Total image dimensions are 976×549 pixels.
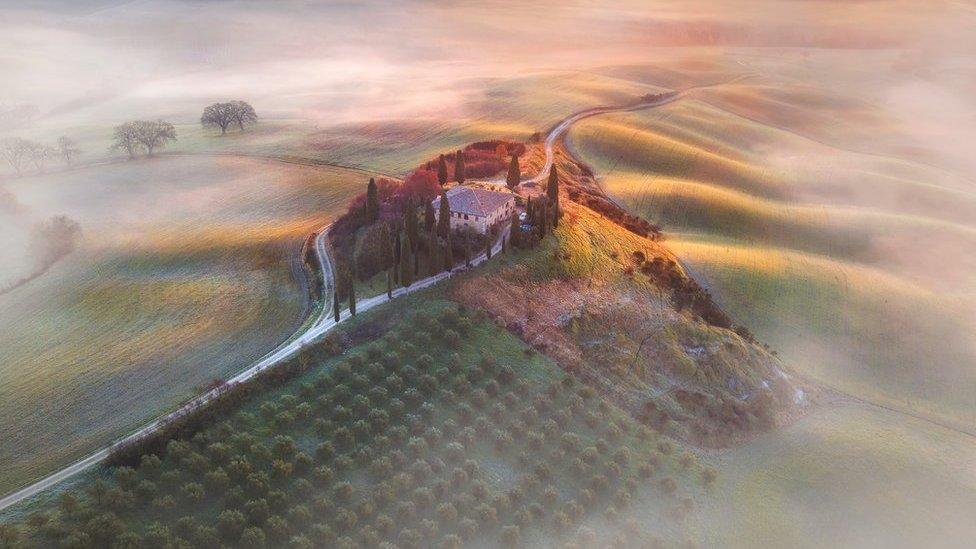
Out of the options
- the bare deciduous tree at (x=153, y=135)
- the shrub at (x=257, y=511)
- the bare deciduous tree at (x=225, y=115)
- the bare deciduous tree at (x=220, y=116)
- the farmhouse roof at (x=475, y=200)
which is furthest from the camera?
the bare deciduous tree at (x=225, y=115)

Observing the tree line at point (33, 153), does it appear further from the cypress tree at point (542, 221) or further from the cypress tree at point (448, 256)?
the cypress tree at point (542, 221)

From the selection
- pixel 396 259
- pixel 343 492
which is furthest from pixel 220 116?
pixel 343 492

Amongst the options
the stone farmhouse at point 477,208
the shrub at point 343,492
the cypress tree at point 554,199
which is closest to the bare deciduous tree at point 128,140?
the stone farmhouse at point 477,208

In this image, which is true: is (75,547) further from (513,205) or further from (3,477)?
(513,205)

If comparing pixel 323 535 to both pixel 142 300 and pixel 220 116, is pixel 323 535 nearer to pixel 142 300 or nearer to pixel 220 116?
pixel 142 300

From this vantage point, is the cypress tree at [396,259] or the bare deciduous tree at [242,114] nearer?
the cypress tree at [396,259]

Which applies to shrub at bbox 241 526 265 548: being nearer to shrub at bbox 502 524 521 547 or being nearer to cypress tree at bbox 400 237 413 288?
shrub at bbox 502 524 521 547

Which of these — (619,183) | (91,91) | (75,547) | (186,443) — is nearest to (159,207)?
(186,443)
